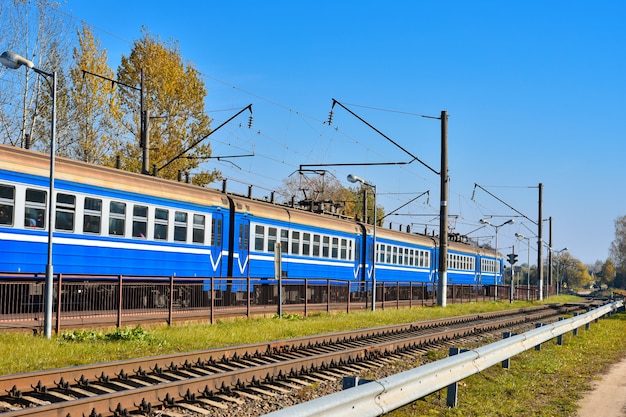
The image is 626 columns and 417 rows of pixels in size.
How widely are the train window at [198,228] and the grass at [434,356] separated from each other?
3220 mm

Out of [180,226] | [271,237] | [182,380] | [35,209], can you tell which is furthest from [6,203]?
[271,237]

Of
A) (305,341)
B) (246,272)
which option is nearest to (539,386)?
(305,341)

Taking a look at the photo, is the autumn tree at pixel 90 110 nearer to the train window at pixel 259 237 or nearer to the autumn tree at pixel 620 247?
the train window at pixel 259 237

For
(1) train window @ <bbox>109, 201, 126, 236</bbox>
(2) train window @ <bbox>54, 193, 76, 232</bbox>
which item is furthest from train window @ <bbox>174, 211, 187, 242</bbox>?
(2) train window @ <bbox>54, 193, 76, 232</bbox>

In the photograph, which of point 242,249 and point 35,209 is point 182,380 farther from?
point 242,249

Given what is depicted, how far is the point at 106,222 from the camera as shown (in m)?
21.0

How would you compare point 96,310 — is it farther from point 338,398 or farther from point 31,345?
point 338,398

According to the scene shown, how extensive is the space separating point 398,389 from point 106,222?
48.2 ft

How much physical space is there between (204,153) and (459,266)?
2209cm

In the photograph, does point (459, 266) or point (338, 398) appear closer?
point (338, 398)

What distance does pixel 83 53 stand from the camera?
144ft

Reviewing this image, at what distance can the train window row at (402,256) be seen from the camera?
42.7 m

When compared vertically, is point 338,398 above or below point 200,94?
below

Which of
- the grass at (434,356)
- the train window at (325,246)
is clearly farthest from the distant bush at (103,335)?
the train window at (325,246)
